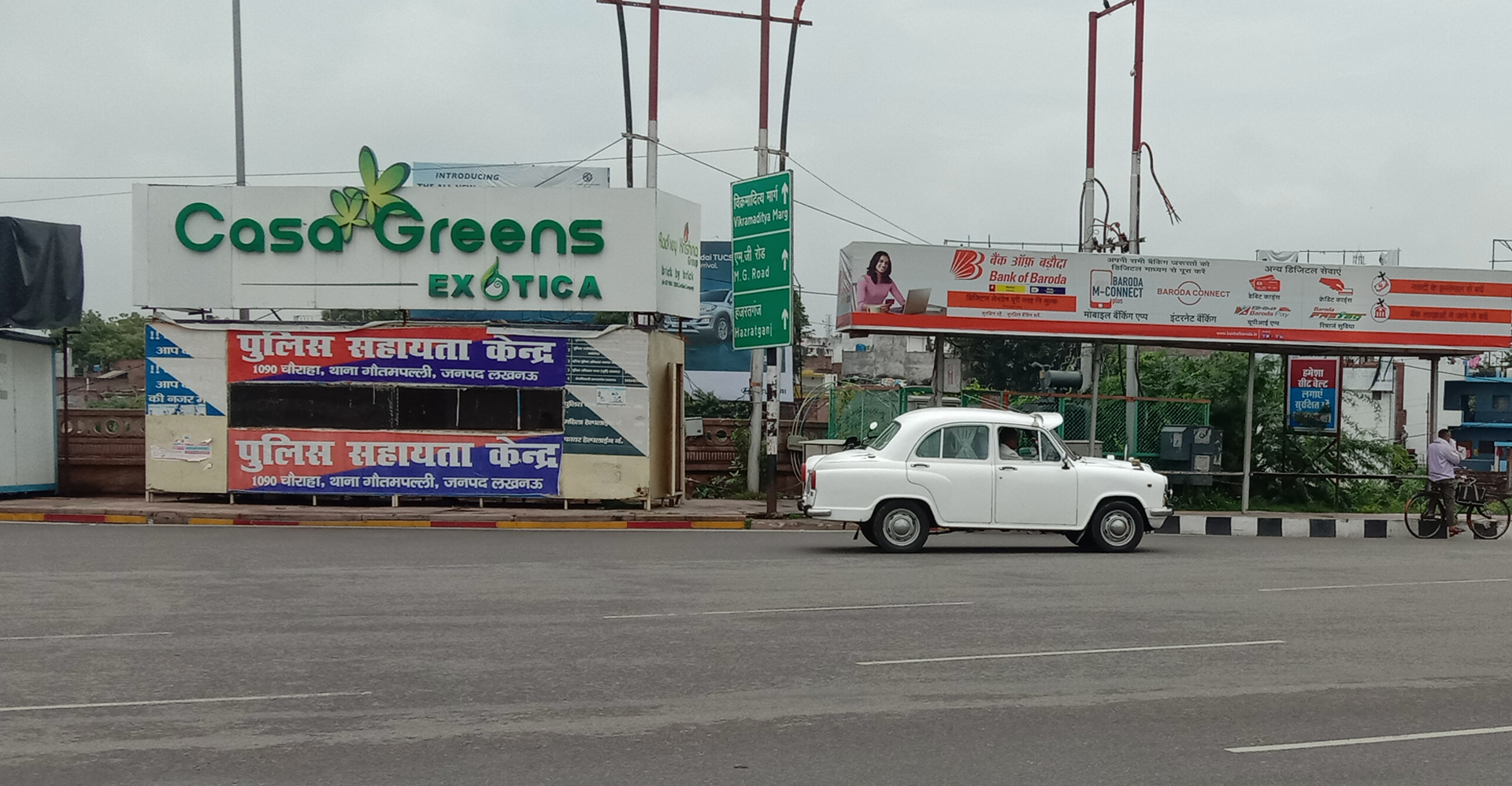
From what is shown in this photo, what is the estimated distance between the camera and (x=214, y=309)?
22.2 m

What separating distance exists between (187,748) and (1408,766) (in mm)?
5858

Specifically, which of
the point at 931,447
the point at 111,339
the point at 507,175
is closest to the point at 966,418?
the point at 931,447

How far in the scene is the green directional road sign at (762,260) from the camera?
21.8 m

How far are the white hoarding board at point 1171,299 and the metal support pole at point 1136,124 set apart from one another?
10.4 ft

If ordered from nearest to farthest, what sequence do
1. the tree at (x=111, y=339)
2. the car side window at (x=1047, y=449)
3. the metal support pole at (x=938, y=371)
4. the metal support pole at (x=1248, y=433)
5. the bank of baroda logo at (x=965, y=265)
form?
1. the car side window at (x=1047, y=449)
2. the bank of baroda logo at (x=965, y=265)
3. the metal support pole at (x=938, y=371)
4. the metal support pole at (x=1248, y=433)
5. the tree at (x=111, y=339)

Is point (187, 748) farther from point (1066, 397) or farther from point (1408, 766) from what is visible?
point (1066, 397)

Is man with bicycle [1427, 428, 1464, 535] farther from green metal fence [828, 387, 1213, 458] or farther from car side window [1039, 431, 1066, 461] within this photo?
car side window [1039, 431, 1066, 461]

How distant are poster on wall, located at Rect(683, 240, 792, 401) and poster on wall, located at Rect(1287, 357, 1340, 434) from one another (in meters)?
34.6

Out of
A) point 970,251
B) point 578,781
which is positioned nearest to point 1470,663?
point 578,781

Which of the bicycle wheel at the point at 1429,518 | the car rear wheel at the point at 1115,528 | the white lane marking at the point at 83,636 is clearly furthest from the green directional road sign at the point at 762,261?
the white lane marking at the point at 83,636

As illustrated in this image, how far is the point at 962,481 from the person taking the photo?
1633 cm

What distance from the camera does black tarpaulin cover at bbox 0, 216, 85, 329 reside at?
75.0ft

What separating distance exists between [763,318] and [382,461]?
21.9ft

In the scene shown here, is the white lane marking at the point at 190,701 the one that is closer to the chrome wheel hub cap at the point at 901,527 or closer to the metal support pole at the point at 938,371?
the chrome wheel hub cap at the point at 901,527
